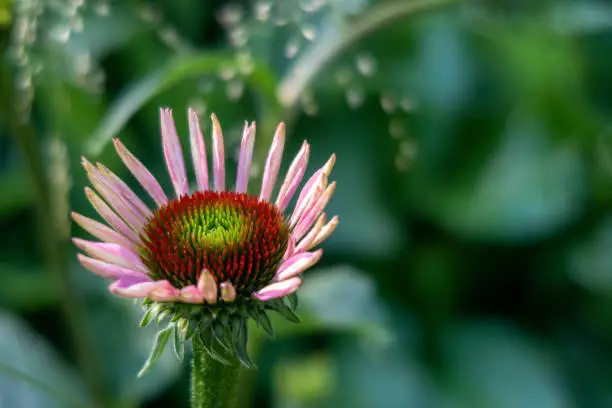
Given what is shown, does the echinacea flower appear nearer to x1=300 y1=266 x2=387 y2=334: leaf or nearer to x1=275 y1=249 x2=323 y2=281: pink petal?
x1=275 y1=249 x2=323 y2=281: pink petal

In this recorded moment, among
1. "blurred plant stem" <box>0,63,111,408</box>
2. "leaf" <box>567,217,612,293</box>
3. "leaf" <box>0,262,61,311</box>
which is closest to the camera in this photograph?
"blurred plant stem" <box>0,63,111,408</box>

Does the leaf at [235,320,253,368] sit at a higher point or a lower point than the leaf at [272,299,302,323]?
lower

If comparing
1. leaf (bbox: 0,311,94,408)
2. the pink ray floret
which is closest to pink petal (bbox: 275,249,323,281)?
the pink ray floret

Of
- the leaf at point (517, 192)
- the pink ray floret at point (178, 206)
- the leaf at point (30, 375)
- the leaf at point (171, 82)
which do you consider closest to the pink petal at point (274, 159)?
the pink ray floret at point (178, 206)

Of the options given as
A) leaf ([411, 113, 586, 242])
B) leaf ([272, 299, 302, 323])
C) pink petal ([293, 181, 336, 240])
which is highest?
pink petal ([293, 181, 336, 240])

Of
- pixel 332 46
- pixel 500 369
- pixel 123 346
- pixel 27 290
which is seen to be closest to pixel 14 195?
pixel 27 290

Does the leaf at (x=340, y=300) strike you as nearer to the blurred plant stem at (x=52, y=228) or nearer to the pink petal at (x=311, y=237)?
the blurred plant stem at (x=52, y=228)

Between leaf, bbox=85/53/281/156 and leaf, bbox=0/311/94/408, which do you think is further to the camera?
leaf, bbox=0/311/94/408
